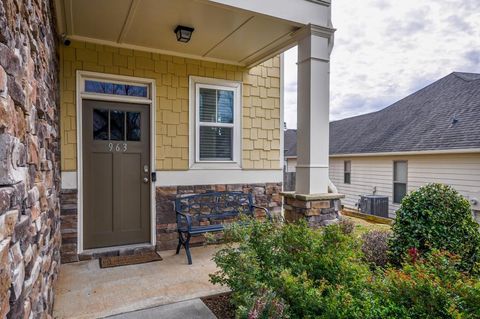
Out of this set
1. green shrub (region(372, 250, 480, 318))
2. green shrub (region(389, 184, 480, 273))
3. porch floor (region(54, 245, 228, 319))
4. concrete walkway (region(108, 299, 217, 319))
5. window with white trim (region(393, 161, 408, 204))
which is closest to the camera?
green shrub (region(372, 250, 480, 318))

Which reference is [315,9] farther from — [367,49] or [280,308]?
[367,49]

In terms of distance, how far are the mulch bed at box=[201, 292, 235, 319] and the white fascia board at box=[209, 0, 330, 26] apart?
286cm

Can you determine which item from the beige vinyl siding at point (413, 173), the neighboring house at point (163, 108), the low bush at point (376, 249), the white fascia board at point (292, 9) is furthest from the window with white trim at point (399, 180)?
the white fascia board at point (292, 9)

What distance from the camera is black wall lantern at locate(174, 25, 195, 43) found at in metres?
3.46

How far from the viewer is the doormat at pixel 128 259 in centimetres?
365

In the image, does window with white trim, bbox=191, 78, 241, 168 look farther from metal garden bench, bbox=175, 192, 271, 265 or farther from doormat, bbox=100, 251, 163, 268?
doormat, bbox=100, 251, 163, 268

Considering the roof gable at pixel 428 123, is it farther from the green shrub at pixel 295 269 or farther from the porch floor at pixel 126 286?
the porch floor at pixel 126 286

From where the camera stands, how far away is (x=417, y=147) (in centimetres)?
877

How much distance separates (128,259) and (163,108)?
6.85ft

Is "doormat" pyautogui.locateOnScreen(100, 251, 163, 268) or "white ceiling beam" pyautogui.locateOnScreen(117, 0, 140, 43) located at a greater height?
"white ceiling beam" pyautogui.locateOnScreen(117, 0, 140, 43)

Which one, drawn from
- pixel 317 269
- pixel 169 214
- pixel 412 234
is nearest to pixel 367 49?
pixel 412 234

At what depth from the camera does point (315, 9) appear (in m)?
3.44

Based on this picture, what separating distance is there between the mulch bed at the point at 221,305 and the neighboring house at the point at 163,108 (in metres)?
1.46

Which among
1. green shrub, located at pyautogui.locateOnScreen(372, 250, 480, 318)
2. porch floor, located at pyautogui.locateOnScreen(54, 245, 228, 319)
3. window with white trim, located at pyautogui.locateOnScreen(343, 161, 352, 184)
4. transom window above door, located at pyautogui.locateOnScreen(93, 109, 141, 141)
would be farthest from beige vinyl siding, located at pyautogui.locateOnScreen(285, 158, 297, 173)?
green shrub, located at pyautogui.locateOnScreen(372, 250, 480, 318)
